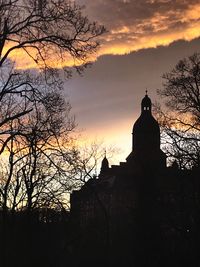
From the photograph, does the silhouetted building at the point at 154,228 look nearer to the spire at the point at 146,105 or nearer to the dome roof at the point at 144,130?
the dome roof at the point at 144,130

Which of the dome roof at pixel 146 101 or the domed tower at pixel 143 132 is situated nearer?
the domed tower at pixel 143 132

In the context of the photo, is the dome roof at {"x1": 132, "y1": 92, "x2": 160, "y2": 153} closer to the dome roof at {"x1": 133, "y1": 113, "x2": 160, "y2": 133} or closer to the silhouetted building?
the dome roof at {"x1": 133, "y1": 113, "x2": 160, "y2": 133}

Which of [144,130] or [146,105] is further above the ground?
[146,105]

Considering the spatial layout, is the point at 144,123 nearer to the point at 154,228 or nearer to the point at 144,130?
the point at 144,130

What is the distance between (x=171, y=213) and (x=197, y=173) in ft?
24.6

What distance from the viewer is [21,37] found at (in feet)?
49.8

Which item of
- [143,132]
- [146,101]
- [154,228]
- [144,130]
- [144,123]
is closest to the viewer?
[154,228]

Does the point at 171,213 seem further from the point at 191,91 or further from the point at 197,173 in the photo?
the point at 191,91

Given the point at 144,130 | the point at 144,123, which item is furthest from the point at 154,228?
the point at 144,123

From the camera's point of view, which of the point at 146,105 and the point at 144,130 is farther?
the point at 146,105

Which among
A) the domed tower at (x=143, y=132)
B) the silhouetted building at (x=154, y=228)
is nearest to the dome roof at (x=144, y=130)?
the domed tower at (x=143, y=132)

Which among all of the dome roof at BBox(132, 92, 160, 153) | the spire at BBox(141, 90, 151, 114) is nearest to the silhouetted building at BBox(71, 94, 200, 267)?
the dome roof at BBox(132, 92, 160, 153)

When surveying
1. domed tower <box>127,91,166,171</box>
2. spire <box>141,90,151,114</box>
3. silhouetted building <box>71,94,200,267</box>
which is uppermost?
spire <box>141,90,151,114</box>

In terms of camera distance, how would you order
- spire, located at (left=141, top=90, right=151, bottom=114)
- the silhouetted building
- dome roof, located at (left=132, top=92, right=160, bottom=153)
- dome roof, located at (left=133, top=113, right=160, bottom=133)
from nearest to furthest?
the silhouetted building, dome roof, located at (left=132, top=92, right=160, bottom=153), dome roof, located at (left=133, top=113, right=160, bottom=133), spire, located at (left=141, top=90, right=151, bottom=114)
